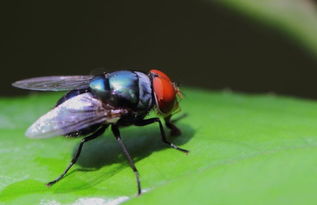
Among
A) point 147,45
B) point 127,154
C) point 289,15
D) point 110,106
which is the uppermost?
point 289,15

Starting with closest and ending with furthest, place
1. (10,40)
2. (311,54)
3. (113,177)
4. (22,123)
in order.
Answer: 1. (113,177)
2. (22,123)
3. (311,54)
4. (10,40)

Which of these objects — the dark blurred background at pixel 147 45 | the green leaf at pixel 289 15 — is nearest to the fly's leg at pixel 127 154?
the green leaf at pixel 289 15

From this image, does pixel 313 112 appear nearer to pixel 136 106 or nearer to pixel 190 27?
pixel 136 106

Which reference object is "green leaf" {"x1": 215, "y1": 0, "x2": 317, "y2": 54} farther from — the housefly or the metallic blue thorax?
the metallic blue thorax

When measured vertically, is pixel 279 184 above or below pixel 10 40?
above

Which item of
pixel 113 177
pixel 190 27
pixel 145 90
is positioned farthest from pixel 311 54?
pixel 190 27

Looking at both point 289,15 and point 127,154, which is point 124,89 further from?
point 289,15

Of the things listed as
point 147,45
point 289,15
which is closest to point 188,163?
point 289,15

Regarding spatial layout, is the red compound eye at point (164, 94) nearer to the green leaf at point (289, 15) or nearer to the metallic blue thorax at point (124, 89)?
the metallic blue thorax at point (124, 89)
